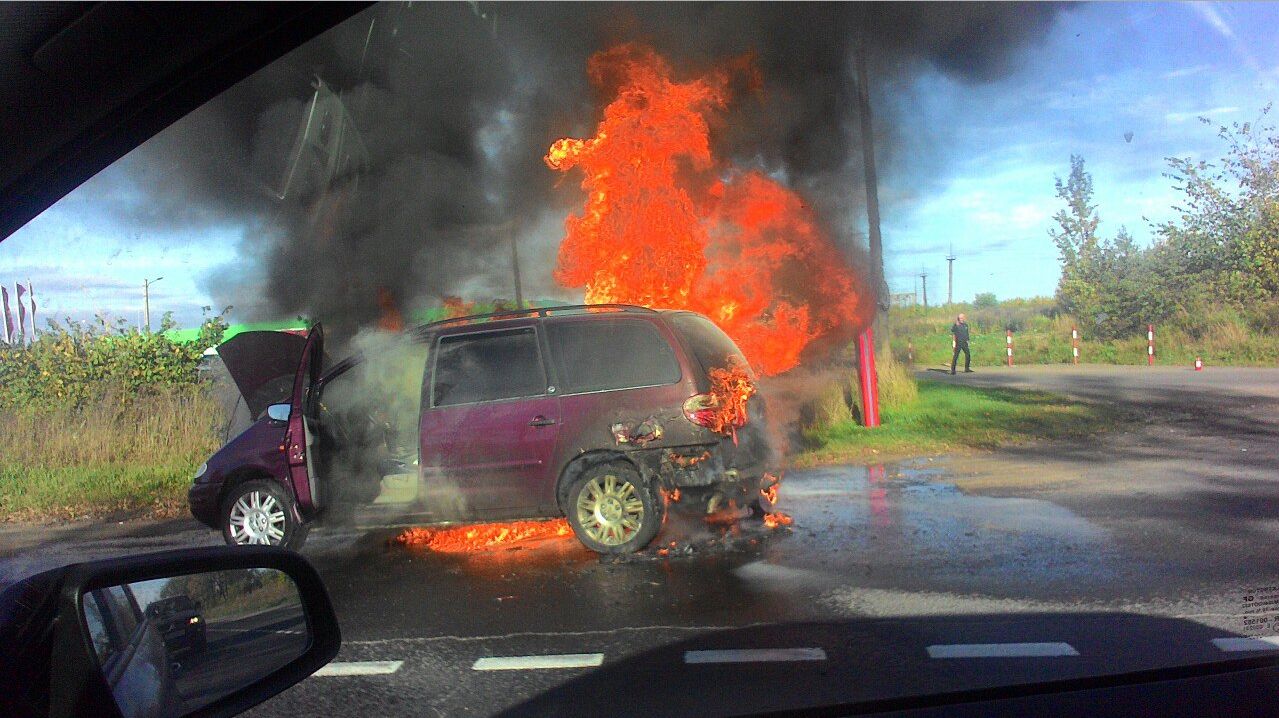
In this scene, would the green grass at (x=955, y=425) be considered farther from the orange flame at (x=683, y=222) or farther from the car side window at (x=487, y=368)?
the car side window at (x=487, y=368)

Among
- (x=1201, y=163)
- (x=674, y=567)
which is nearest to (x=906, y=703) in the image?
(x=674, y=567)

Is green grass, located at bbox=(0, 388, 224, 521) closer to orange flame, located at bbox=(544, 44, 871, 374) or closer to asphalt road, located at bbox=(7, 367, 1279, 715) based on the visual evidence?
asphalt road, located at bbox=(7, 367, 1279, 715)

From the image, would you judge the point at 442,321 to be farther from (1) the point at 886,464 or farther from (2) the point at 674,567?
(1) the point at 886,464

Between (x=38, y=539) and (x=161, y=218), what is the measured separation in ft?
10.1

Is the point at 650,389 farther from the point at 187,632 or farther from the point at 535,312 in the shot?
the point at 187,632

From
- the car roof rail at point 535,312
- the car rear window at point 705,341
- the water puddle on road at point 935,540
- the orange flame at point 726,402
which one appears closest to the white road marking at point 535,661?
the water puddle on road at point 935,540

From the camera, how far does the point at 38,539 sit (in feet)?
24.6

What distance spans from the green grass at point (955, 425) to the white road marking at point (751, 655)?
4.61m

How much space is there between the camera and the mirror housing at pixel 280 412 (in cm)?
632

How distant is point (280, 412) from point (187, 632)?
15.5 ft

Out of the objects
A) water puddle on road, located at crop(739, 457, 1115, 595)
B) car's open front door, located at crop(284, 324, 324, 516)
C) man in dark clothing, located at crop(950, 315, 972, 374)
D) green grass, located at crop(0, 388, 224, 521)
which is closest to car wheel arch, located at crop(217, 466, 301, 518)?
car's open front door, located at crop(284, 324, 324, 516)

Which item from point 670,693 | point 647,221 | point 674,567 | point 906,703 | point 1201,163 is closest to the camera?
point 906,703

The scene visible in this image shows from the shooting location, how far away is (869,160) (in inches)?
364

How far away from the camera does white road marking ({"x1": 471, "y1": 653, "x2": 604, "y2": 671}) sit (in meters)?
4.19
